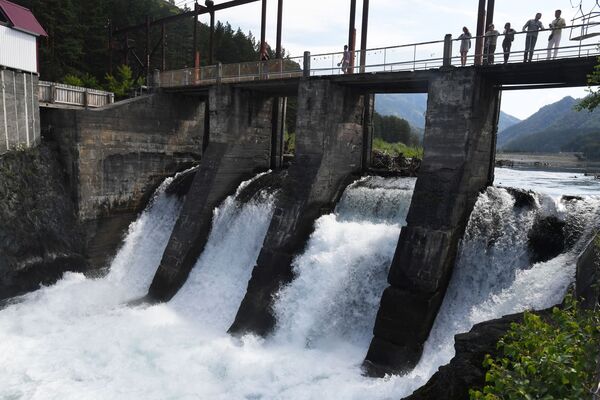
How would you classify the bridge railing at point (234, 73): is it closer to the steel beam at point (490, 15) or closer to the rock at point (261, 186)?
the rock at point (261, 186)

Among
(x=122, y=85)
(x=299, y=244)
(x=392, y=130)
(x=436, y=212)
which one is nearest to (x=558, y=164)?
(x=392, y=130)

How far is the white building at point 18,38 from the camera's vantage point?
18047mm

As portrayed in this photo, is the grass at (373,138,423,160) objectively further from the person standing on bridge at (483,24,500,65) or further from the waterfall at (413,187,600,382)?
the waterfall at (413,187,600,382)

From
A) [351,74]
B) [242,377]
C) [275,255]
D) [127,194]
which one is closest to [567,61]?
[351,74]

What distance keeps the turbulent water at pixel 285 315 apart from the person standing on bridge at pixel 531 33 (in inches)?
164

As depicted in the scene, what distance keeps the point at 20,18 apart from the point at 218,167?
10.3m

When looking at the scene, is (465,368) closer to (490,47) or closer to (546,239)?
(546,239)

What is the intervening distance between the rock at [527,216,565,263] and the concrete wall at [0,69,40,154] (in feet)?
63.5

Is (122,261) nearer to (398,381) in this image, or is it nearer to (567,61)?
(398,381)

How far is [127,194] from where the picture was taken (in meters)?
21.4

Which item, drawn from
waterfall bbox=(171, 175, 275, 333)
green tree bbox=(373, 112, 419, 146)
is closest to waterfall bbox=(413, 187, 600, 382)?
waterfall bbox=(171, 175, 275, 333)

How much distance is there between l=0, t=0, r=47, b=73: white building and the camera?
18.0m

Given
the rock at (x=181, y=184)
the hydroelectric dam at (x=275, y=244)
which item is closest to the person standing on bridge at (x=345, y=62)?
the hydroelectric dam at (x=275, y=244)

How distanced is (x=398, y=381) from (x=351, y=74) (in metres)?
10.7
